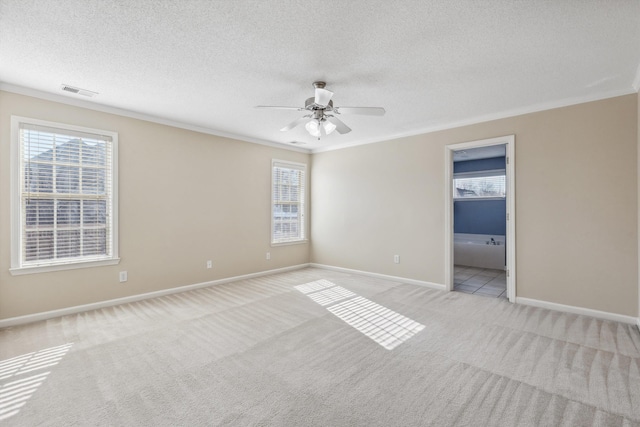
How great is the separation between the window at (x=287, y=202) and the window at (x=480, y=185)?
4061mm

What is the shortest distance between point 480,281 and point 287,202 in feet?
12.7

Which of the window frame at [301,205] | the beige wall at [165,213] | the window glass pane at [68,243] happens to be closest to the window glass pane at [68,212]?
the window glass pane at [68,243]

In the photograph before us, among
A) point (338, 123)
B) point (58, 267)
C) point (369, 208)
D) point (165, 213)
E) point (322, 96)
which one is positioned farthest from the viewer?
point (369, 208)

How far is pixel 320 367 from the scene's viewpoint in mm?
2420

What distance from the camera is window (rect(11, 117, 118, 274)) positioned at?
3.30 metres

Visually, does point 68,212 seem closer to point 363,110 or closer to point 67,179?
point 67,179

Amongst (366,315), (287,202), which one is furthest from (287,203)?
(366,315)

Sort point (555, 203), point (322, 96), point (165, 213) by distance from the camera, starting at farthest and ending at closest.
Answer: point (165, 213) → point (555, 203) → point (322, 96)

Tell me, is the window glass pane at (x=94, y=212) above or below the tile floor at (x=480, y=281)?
above

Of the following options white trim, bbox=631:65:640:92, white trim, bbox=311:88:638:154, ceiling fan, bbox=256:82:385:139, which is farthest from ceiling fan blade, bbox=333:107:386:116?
white trim, bbox=631:65:640:92

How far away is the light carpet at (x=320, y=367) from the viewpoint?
1.88 meters

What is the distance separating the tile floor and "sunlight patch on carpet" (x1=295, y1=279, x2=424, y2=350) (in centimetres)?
172

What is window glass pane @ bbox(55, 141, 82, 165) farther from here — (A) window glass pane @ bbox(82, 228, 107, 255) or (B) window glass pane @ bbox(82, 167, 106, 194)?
(A) window glass pane @ bbox(82, 228, 107, 255)

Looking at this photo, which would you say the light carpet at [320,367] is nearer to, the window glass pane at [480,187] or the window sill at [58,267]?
the window sill at [58,267]
